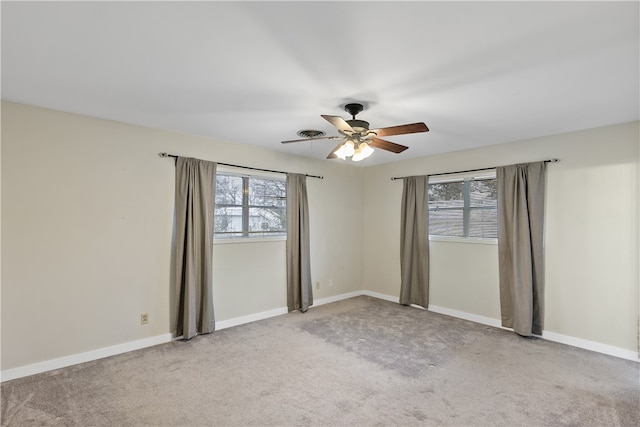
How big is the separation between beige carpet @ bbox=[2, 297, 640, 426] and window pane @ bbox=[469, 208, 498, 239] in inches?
51.2

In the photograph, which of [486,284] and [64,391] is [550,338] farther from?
[64,391]

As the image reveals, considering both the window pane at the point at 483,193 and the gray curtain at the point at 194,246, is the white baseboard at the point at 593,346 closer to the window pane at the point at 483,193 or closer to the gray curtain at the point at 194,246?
the window pane at the point at 483,193

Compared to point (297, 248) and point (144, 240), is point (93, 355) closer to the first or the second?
A: point (144, 240)

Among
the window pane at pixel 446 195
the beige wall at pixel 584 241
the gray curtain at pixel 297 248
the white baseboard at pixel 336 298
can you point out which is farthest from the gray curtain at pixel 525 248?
the gray curtain at pixel 297 248

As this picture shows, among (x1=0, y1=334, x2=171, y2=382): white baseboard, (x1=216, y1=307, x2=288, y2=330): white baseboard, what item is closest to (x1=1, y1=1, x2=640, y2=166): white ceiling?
(x1=0, y1=334, x2=171, y2=382): white baseboard

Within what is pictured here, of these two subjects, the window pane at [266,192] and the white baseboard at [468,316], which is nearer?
the white baseboard at [468,316]

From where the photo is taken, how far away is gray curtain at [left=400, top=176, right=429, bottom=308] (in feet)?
15.7

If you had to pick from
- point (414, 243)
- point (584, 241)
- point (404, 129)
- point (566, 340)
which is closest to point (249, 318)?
point (414, 243)

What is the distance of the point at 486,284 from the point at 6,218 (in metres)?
5.21

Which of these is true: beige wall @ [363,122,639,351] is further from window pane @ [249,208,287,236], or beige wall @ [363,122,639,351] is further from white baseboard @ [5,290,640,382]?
window pane @ [249,208,287,236]

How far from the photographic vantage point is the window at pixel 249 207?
4.06 metres

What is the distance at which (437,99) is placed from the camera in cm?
262

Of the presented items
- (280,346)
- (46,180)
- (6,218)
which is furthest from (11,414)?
(280,346)

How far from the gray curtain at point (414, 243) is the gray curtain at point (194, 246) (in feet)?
9.54
